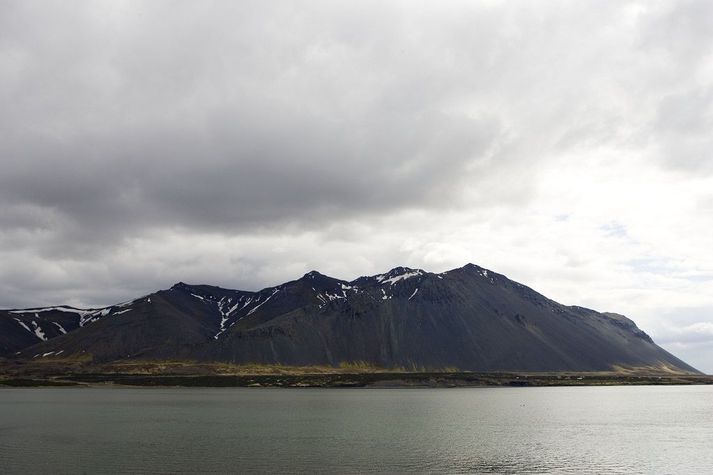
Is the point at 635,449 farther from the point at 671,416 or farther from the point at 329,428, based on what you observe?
the point at 671,416

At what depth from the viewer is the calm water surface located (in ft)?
204

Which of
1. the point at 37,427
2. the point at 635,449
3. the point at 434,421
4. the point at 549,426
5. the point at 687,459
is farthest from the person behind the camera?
the point at 434,421

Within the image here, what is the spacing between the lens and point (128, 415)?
118 metres

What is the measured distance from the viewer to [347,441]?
79.3 meters

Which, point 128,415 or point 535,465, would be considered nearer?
point 535,465

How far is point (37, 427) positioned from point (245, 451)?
4436 centimetres

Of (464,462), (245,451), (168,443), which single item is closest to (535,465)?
(464,462)

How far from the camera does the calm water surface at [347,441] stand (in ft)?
204

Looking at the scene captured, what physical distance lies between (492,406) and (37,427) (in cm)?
10604

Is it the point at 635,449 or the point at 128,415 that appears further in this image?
the point at 128,415

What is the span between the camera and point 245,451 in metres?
70.0

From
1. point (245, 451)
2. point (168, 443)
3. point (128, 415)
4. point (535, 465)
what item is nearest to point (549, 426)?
point (535, 465)

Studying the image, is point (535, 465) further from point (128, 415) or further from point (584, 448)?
point (128, 415)

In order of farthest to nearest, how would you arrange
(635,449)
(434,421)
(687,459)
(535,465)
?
(434,421), (635,449), (687,459), (535,465)
